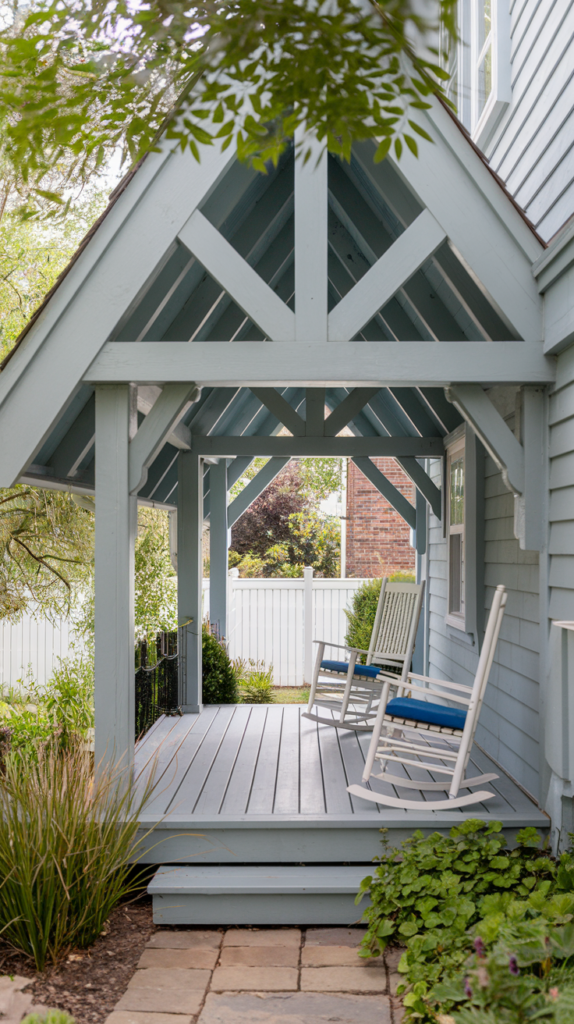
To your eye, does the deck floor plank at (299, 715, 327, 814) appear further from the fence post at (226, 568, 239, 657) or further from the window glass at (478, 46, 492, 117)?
the fence post at (226, 568, 239, 657)

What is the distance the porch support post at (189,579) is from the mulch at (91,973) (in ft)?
9.78

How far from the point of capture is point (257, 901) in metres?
3.66

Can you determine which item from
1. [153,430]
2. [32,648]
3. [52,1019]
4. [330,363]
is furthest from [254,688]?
[52,1019]

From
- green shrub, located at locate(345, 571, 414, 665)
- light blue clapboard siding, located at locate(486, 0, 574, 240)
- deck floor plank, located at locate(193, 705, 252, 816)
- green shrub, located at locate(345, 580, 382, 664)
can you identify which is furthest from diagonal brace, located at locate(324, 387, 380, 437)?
green shrub, located at locate(345, 580, 382, 664)

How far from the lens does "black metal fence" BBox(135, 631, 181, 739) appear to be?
18.4ft

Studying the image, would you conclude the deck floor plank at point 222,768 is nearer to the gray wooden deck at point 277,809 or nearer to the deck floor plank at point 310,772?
the gray wooden deck at point 277,809

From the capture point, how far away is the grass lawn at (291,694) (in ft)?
35.4

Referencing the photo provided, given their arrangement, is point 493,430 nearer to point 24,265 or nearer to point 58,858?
point 58,858

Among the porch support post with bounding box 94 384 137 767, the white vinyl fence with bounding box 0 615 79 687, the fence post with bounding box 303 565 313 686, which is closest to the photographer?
the porch support post with bounding box 94 384 137 767

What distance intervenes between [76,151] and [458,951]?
9.52 feet

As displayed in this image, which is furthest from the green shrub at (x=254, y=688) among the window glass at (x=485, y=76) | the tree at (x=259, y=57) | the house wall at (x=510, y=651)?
the tree at (x=259, y=57)

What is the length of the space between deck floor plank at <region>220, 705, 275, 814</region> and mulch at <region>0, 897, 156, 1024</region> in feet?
2.18

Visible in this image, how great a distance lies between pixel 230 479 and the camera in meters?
8.82

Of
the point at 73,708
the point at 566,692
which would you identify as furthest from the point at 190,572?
the point at 566,692
